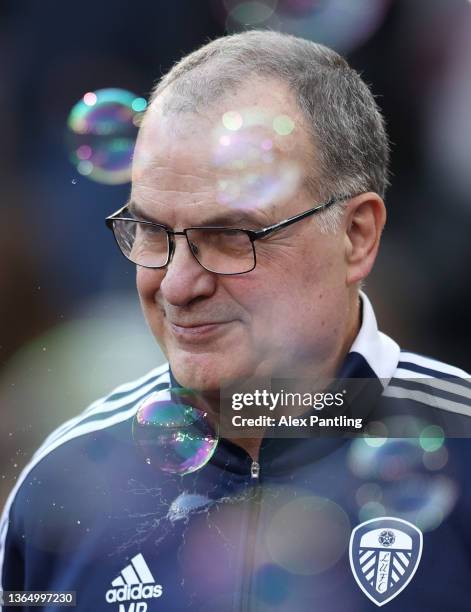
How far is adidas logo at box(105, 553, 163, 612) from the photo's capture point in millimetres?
1610

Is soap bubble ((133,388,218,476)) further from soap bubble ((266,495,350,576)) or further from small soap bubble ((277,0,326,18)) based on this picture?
small soap bubble ((277,0,326,18))

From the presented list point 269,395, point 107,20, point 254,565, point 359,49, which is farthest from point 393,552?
point 107,20

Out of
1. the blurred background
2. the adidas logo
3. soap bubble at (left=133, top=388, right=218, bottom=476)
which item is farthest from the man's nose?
the blurred background

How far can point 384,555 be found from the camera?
60.9 inches

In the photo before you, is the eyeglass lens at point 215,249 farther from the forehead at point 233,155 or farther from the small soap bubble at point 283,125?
the small soap bubble at point 283,125

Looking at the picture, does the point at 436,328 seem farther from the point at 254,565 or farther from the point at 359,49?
the point at 254,565

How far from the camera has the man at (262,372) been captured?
1.57 m

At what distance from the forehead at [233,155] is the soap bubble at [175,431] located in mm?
439

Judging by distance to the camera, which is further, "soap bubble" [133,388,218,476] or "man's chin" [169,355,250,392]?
"soap bubble" [133,388,218,476]

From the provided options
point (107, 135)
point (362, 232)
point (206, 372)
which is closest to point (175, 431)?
point (206, 372)

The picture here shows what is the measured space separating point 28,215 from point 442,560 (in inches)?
109

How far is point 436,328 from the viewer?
3.58 meters

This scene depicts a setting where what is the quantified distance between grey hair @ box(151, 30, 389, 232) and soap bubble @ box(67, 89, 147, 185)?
0.41m

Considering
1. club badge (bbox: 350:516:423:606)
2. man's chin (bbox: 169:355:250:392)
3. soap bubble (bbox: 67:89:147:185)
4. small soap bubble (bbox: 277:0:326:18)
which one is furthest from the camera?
small soap bubble (bbox: 277:0:326:18)
